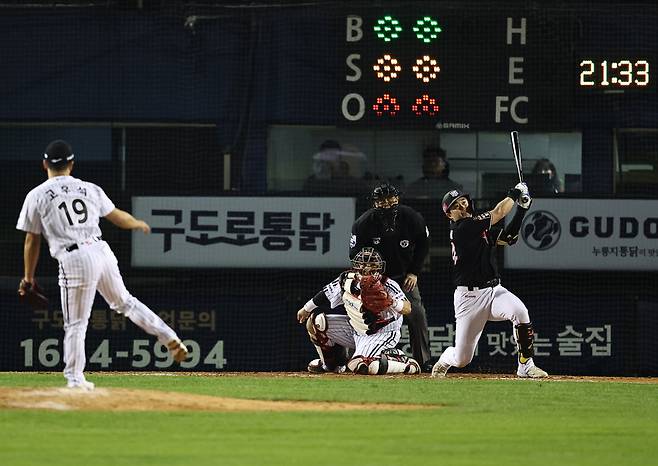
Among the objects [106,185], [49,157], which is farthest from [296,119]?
[49,157]

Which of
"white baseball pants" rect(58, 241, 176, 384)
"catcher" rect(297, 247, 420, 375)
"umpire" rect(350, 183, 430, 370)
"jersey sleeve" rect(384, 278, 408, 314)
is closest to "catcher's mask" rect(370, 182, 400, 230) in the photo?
"umpire" rect(350, 183, 430, 370)

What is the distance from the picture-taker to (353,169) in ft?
51.1

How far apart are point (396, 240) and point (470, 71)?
5.94ft

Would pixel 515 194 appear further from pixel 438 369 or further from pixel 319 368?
pixel 319 368

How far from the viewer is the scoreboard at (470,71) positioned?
14.7 metres

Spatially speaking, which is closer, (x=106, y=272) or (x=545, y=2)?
(x=106, y=272)

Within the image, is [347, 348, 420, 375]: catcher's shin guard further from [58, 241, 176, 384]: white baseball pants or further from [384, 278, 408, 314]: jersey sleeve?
[58, 241, 176, 384]: white baseball pants

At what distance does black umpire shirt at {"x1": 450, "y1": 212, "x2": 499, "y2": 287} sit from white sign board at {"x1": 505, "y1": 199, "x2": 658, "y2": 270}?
1778mm

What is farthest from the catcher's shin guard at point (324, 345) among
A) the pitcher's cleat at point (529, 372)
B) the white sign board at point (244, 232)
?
the pitcher's cleat at point (529, 372)

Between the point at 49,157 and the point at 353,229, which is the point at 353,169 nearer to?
the point at 353,229

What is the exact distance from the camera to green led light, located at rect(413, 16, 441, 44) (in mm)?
14781

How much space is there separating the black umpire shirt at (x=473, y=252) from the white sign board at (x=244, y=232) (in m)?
1.85

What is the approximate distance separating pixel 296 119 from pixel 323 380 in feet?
9.83

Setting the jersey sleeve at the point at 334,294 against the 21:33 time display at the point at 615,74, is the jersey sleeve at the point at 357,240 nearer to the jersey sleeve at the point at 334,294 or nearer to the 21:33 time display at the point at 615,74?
the jersey sleeve at the point at 334,294
